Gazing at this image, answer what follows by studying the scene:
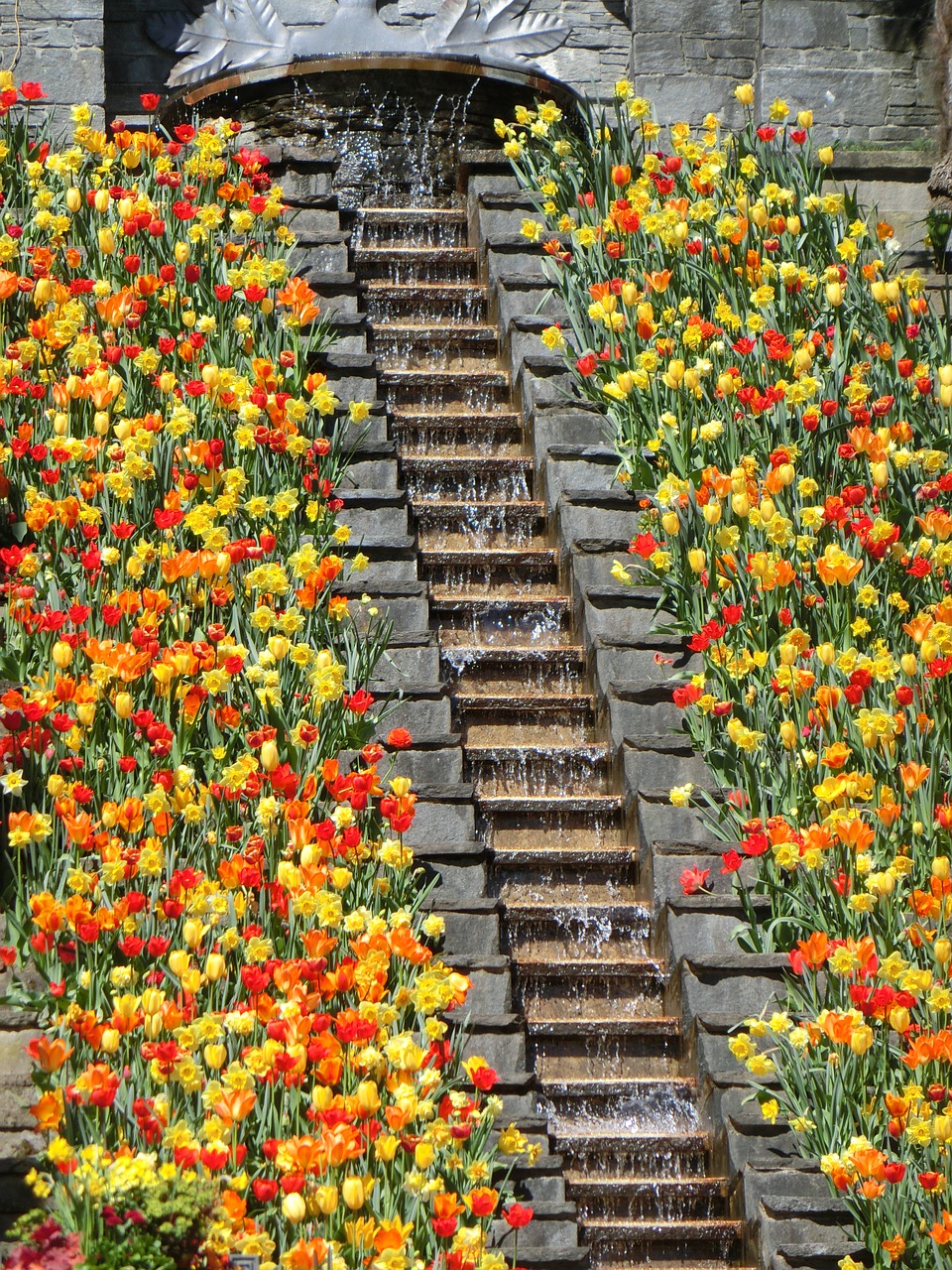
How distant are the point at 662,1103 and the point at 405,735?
1279mm

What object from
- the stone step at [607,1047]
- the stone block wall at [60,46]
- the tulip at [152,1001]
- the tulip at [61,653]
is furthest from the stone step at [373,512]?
the stone block wall at [60,46]

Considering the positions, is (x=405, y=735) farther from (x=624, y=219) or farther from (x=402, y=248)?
(x=402, y=248)

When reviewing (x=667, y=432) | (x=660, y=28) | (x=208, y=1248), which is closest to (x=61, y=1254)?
(x=208, y=1248)

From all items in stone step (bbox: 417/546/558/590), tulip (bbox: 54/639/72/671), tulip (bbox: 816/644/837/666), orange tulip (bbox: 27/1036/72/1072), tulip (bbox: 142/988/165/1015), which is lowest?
orange tulip (bbox: 27/1036/72/1072)

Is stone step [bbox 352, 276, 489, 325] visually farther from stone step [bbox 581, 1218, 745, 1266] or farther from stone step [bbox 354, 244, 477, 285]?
stone step [bbox 581, 1218, 745, 1266]

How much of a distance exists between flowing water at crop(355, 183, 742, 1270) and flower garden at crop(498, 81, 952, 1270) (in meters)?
0.35

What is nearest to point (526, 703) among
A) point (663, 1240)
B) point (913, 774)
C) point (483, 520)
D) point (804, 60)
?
point (483, 520)

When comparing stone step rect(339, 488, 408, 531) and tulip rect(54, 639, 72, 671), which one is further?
stone step rect(339, 488, 408, 531)

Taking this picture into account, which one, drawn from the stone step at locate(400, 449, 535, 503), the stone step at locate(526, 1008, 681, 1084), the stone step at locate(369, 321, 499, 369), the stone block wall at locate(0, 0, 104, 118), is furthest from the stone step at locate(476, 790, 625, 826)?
the stone block wall at locate(0, 0, 104, 118)

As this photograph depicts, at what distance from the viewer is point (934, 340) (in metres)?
6.35

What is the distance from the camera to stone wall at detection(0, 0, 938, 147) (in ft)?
33.0

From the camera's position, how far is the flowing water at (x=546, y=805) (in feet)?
14.3

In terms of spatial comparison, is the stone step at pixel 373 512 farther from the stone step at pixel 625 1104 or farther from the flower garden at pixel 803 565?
the stone step at pixel 625 1104

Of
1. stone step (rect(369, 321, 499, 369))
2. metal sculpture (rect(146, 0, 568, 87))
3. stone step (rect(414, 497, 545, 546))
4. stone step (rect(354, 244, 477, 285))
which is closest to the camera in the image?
stone step (rect(414, 497, 545, 546))
